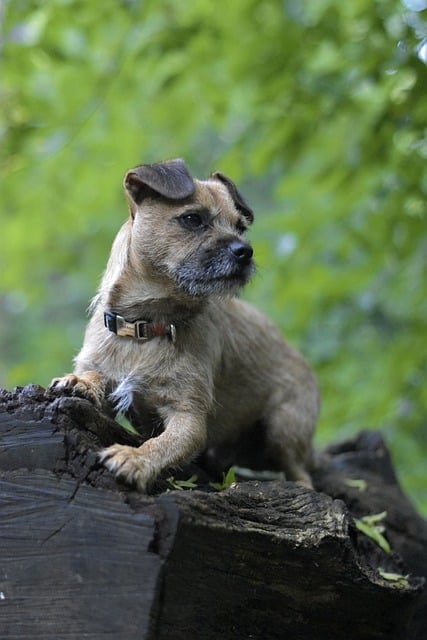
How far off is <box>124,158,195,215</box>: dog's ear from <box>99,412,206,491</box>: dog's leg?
1.09 meters

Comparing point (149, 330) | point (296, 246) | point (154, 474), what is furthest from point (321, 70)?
point (154, 474)

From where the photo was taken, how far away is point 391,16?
5.34m

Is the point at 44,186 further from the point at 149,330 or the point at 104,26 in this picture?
the point at 149,330

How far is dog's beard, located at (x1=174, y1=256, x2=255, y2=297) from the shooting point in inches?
152

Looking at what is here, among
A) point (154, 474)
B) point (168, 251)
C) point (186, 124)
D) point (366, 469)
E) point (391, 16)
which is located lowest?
point (154, 474)

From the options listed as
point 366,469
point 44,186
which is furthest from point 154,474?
point 44,186

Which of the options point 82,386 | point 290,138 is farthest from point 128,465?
point 290,138

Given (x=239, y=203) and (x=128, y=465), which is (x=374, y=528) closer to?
(x=239, y=203)

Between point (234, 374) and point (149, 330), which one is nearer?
point (149, 330)

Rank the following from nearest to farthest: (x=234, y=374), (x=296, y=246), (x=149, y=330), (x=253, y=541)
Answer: (x=253, y=541)
(x=149, y=330)
(x=234, y=374)
(x=296, y=246)

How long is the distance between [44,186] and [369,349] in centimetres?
363

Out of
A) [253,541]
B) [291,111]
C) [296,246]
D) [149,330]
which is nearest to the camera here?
[253,541]

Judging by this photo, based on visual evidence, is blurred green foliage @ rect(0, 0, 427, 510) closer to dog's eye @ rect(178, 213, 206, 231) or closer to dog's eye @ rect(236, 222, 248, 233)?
dog's eye @ rect(236, 222, 248, 233)

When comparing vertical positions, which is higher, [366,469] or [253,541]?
[366,469]
